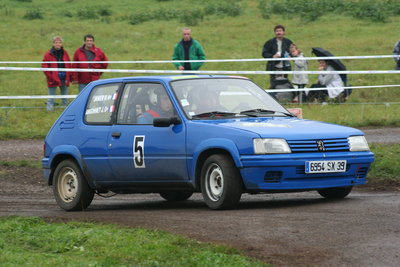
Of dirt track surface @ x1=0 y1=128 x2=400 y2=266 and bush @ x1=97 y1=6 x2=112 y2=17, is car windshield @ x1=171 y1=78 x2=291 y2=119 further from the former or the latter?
bush @ x1=97 y1=6 x2=112 y2=17

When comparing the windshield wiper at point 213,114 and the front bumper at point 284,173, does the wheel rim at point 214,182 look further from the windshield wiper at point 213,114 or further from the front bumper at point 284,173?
the windshield wiper at point 213,114

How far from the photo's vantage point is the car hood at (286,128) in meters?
10.6

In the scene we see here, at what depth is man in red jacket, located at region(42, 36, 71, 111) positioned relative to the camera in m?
23.9

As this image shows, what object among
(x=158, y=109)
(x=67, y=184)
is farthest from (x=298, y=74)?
(x=158, y=109)

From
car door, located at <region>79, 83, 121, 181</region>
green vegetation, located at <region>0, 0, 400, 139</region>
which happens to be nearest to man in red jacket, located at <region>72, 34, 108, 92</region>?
green vegetation, located at <region>0, 0, 400, 139</region>

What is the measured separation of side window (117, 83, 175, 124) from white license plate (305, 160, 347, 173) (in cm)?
173

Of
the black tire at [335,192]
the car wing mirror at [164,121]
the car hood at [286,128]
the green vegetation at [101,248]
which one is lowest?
the black tire at [335,192]

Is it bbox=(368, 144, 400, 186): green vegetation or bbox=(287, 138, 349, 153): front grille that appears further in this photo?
bbox=(368, 144, 400, 186): green vegetation

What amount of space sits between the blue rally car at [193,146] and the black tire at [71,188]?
0.5 inches

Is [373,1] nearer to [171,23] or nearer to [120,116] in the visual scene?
[171,23]

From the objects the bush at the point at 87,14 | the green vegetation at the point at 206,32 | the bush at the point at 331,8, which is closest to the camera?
the green vegetation at the point at 206,32

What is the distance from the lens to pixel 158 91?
11.8 metres

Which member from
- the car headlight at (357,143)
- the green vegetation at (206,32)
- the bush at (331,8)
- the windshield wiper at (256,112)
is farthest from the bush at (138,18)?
the car headlight at (357,143)

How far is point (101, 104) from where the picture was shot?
40.3ft
